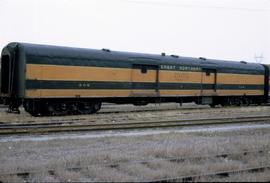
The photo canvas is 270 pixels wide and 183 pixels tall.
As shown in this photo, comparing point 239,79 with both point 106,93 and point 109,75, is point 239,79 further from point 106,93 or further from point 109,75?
point 106,93

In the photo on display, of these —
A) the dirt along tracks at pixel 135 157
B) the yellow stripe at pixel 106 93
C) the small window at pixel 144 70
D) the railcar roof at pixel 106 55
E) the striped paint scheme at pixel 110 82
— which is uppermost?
the railcar roof at pixel 106 55

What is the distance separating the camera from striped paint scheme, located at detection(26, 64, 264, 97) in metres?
19.9

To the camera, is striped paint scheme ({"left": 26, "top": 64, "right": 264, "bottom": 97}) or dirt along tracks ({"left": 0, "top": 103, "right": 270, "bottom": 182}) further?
striped paint scheme ({"left": 26, "top": 64, "right": 264, "bottom": 97})

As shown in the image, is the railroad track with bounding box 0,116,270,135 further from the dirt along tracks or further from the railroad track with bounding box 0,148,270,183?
the railroad track with bounding box 0,148,270,183

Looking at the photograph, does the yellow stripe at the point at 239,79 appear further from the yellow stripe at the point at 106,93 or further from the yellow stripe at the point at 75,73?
the yellow stripe at the point at 75,73

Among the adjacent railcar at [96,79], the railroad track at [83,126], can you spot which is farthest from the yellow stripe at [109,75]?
the railroad track at [83,126]

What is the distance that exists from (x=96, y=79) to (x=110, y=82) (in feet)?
3.00

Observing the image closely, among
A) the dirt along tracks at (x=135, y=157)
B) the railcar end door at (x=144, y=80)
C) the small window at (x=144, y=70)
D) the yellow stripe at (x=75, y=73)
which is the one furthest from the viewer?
the small window at (x=144, y=70)

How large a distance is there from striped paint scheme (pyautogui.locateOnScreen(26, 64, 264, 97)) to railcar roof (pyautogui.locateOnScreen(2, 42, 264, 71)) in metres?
0.57

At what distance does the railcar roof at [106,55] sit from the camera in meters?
19.8

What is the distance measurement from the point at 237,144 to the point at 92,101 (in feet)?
37.3

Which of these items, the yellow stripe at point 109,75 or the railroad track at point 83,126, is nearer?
the railroad track at point 83,126

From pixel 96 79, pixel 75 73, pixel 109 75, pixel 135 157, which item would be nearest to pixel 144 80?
pixel 109 75

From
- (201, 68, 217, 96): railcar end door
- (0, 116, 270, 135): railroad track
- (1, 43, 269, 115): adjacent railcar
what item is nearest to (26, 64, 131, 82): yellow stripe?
(1, 43, 269, 115): adjacent railcar
